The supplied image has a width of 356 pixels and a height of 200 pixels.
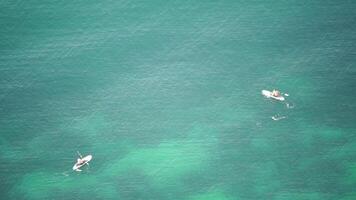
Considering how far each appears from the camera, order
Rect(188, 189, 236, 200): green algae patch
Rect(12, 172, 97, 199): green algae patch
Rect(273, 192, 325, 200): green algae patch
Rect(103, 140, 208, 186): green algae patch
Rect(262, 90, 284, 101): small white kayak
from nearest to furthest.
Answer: Rect(273, 192, 325, 200): green algae patch, Rect(188, 189, 236, 200): green algae patch, Rect(12, 172, 97, 199): green algae patch, Rect(103, 140, 208, 186): green algae patch, Rect(262, 90, 284, 101): small white kayak

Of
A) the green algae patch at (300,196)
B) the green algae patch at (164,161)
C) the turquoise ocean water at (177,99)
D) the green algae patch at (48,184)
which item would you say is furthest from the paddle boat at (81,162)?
the green algae patch at (300,196)

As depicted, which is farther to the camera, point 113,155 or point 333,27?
point 333,27

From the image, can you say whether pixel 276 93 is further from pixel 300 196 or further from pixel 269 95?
pixel 300 196

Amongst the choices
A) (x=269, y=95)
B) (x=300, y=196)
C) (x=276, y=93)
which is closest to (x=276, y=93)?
(x=276, y=93)

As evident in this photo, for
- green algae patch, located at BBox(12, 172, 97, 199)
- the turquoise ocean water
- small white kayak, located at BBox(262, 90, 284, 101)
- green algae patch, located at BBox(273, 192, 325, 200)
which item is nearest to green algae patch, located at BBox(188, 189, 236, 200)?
the turquoise ocean water

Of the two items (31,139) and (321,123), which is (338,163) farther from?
(31,139)

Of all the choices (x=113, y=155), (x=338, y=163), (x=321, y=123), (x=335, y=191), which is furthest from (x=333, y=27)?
(x=113, y=155)

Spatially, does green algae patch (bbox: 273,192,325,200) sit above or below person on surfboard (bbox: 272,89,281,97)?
below

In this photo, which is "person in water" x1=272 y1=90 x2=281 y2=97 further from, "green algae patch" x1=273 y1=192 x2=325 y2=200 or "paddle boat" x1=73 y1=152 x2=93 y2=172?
"paddle boat" x1=73 y1=152 x2=93 y2=172

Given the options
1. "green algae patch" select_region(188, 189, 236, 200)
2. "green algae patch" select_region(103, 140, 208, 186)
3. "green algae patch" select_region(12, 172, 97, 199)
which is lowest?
"green algae patch" select_region(188, 189, 236, 200)
